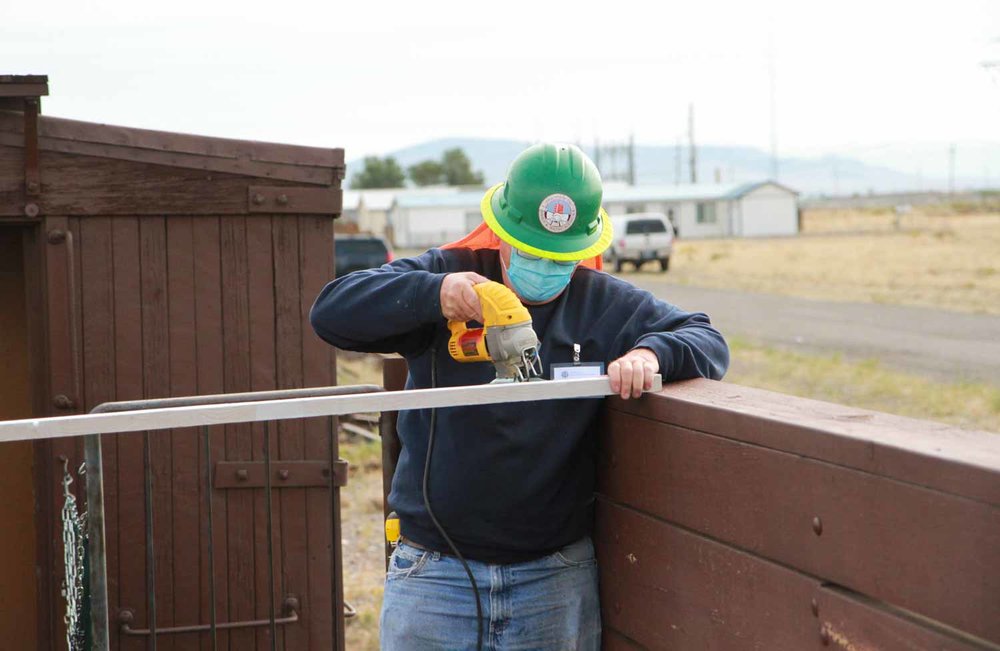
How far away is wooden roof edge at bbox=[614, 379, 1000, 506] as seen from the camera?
1.67 metres

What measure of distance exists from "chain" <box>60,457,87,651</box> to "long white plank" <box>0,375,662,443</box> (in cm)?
212

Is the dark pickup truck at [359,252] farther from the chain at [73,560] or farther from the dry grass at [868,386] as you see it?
the chain at [73,560]

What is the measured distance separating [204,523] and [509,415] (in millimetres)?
2852

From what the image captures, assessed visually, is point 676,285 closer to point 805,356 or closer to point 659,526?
point 805,356

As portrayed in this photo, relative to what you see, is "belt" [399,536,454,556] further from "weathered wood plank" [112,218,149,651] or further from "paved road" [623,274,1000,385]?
"paved road" [623,274,1000,385]

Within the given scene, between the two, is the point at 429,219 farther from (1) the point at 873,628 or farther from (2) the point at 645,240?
(1) the point at 873,628

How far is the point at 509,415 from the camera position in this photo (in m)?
2.74

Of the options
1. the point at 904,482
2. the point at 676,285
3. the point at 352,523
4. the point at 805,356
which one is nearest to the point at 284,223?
the point at 904,482

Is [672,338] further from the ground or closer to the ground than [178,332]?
further from the ground

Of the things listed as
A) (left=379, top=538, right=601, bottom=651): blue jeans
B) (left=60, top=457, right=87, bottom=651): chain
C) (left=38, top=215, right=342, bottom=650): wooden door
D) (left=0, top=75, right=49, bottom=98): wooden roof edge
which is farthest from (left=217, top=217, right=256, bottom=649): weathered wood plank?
(left=379, top=538, right=601, bottom=651): blue jeans

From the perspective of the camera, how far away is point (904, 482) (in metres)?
1.78

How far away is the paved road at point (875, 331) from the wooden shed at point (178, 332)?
1163 centimetres

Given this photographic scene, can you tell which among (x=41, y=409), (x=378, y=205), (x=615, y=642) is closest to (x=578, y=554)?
(x=615, y=642)

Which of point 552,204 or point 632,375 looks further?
point 552,204
